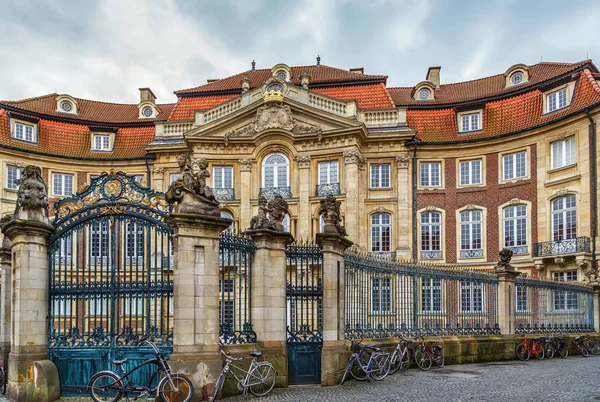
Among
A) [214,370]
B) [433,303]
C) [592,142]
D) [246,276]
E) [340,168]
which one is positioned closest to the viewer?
[214,370]

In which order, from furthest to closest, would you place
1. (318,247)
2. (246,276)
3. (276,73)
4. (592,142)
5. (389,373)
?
(276,73)
(592,142)
(389,373)
(318,247)
(246,276)

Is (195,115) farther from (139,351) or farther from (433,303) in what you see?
(139,351)

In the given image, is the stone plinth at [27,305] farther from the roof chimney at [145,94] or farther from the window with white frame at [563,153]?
the roof chimney at [145,94]

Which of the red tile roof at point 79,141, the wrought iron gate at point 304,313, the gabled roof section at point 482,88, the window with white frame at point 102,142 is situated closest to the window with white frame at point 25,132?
the red tile roof at point 79,141

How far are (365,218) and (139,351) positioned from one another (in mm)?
23807

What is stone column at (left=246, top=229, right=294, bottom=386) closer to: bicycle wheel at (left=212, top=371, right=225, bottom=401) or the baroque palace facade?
bicycle wheel at (left=212, top=371, right=225, bottom=401)

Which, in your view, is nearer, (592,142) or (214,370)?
(214,370)

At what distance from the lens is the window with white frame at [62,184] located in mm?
37344

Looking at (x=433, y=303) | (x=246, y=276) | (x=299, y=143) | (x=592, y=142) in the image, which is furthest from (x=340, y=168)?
(x=246, y=276)

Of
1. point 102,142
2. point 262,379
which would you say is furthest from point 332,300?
→ point 102,142

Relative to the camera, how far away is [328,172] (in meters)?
35.0

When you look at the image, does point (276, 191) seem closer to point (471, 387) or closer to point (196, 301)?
point (471, 387)

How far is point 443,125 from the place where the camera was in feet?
119

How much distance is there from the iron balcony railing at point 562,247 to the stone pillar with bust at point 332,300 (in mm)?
18975
